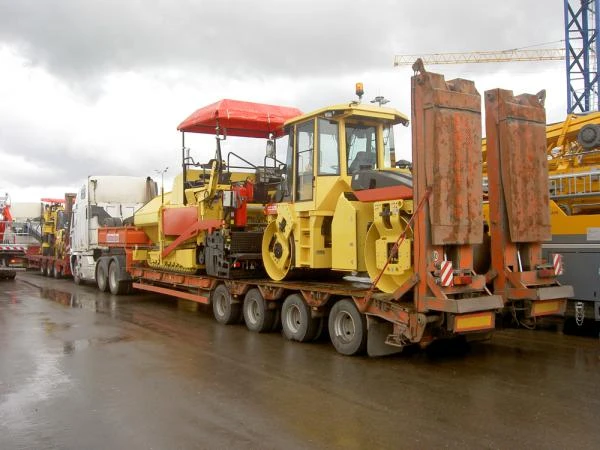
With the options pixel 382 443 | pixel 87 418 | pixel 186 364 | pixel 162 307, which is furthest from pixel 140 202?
pixel 382 443

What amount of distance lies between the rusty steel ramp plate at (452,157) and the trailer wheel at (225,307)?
499cm

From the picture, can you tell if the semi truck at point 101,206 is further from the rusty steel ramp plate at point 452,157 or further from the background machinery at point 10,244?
the rusty steel ramp plate at point 452,157

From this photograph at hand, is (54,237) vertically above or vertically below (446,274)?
above

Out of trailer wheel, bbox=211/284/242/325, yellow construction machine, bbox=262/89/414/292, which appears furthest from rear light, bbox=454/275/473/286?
trailer wheel, bbox=211/284/242/325

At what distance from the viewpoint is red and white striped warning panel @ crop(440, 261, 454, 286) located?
670cm

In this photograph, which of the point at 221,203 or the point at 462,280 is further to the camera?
the point at 221,203

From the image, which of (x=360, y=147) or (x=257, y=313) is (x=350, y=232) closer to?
(x=360, y=147)

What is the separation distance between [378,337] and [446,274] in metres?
1.38

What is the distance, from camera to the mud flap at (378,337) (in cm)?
744

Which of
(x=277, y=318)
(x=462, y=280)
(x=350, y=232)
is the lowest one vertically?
(x=277, y=318)

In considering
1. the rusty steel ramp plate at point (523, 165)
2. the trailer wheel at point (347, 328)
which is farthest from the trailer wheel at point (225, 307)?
the rusty steel ramp plate at point (523, 165)

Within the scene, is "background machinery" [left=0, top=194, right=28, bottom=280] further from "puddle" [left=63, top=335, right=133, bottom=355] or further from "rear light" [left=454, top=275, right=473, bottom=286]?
"rear light" [left=454, top=275, right=473, bottom=286]

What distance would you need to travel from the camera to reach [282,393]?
6082 mm

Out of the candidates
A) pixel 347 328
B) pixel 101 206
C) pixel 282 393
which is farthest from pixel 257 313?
pixel 101 206
